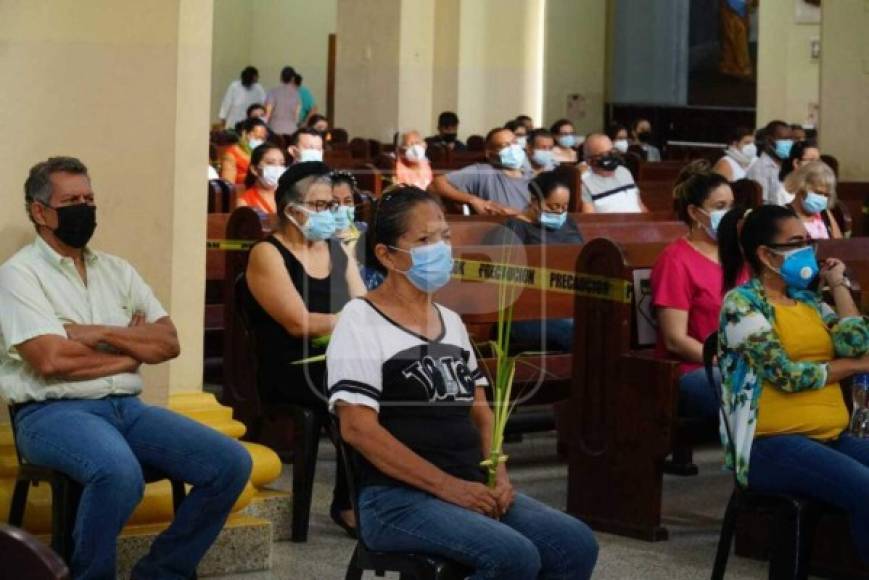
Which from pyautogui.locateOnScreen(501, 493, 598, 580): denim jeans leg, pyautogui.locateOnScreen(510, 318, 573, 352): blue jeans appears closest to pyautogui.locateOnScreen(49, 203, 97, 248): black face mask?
pyautogui.locateOnScreen(501, 493, 598, 580): denim jeans leg

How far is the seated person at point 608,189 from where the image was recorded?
422 inches

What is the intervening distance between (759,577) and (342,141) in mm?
12131

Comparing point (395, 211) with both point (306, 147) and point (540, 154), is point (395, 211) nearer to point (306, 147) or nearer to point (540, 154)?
point (306, 147)

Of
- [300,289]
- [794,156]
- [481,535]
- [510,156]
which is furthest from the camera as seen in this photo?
[794,156]

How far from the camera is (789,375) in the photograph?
4.62 m

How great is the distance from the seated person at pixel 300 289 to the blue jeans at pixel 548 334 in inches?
58.9

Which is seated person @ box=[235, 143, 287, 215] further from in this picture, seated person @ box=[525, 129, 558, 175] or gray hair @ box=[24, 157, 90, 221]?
gray hair @ box=[24, 157, 90, 221]

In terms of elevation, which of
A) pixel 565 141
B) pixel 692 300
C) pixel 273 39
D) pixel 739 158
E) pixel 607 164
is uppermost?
pixel 273 39

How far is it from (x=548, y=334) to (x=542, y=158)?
5.07 meters

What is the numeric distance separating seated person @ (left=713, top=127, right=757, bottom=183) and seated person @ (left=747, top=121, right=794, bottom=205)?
13cm

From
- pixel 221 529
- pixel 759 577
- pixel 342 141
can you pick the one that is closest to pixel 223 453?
pixel 221 529

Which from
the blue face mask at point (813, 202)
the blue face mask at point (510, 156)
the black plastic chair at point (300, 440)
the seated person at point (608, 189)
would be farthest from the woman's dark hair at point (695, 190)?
the seated person at point (608, 189)

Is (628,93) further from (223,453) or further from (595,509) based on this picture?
→ (223,453)

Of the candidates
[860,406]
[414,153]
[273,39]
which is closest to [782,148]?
[414,153]
